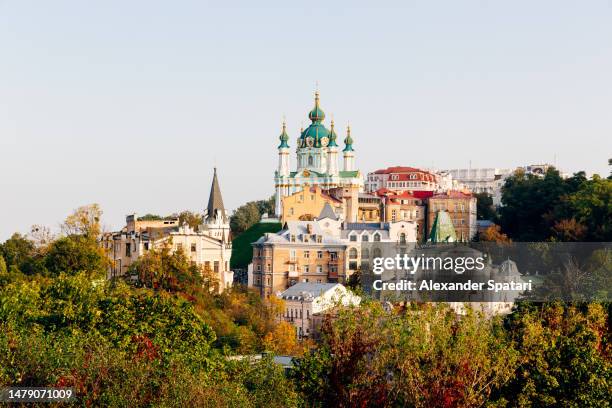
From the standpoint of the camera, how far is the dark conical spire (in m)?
82.8

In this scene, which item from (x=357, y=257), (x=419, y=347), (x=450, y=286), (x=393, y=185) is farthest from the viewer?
(x=393, y=185)

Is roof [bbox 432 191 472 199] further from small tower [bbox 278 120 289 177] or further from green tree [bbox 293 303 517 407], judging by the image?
green tree [bbox 293 303 517 407]

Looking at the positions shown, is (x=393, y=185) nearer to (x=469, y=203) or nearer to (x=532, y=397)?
(x=469, y=203)

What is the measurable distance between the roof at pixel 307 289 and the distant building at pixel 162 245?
11.8 ft

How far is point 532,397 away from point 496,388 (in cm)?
101

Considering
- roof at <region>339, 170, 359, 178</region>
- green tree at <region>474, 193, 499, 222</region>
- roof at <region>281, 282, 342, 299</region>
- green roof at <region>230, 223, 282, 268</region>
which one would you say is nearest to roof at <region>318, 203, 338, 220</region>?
green roof at <region>230, 223, 282, 268</region>

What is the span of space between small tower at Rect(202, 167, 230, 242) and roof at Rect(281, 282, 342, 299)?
A: 10.6 metres

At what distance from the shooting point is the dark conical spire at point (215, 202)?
82750mm

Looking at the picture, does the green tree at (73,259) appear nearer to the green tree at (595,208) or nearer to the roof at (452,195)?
the green tree at (595,208)

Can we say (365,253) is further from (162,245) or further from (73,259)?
(73,259)

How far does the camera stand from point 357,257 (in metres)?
77.9

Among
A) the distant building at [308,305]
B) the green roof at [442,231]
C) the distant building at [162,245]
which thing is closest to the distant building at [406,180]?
the green roof at [442,231]

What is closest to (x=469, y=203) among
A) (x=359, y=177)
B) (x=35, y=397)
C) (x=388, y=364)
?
(x=359, y=177)

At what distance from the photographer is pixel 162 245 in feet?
219
